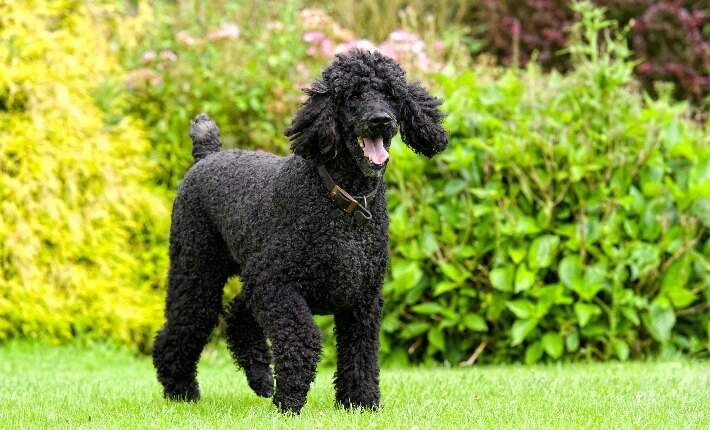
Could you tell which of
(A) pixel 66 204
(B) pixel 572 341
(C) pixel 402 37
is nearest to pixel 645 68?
(C) pixel 402 37

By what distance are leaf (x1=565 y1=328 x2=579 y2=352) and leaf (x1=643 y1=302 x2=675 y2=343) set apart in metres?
0.53

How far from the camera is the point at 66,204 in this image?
7973mm

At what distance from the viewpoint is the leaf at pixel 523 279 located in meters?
7.00

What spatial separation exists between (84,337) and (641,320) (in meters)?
4.24

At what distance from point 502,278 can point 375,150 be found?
3160mm

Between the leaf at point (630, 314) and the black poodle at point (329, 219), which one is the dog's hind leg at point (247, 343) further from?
the leaf at point (630, 314)

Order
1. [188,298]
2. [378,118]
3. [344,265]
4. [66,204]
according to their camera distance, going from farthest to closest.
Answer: [66,204], [188,298], [344,265], [378,118]

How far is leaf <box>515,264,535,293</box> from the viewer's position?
6996mm

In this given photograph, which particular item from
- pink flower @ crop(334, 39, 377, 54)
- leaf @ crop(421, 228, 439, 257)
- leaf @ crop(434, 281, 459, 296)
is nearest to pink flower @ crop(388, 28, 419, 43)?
pink flower @ crop(334, 39, 377, 54)

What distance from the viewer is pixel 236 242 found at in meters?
4.78

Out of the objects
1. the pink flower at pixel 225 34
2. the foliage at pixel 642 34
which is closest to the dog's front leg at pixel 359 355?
the pink flower at pixel 225 34

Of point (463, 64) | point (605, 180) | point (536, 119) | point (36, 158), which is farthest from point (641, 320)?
point (36, 158)

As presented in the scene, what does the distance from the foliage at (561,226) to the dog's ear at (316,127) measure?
2.94m

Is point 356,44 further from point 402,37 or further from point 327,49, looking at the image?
point 402,37
